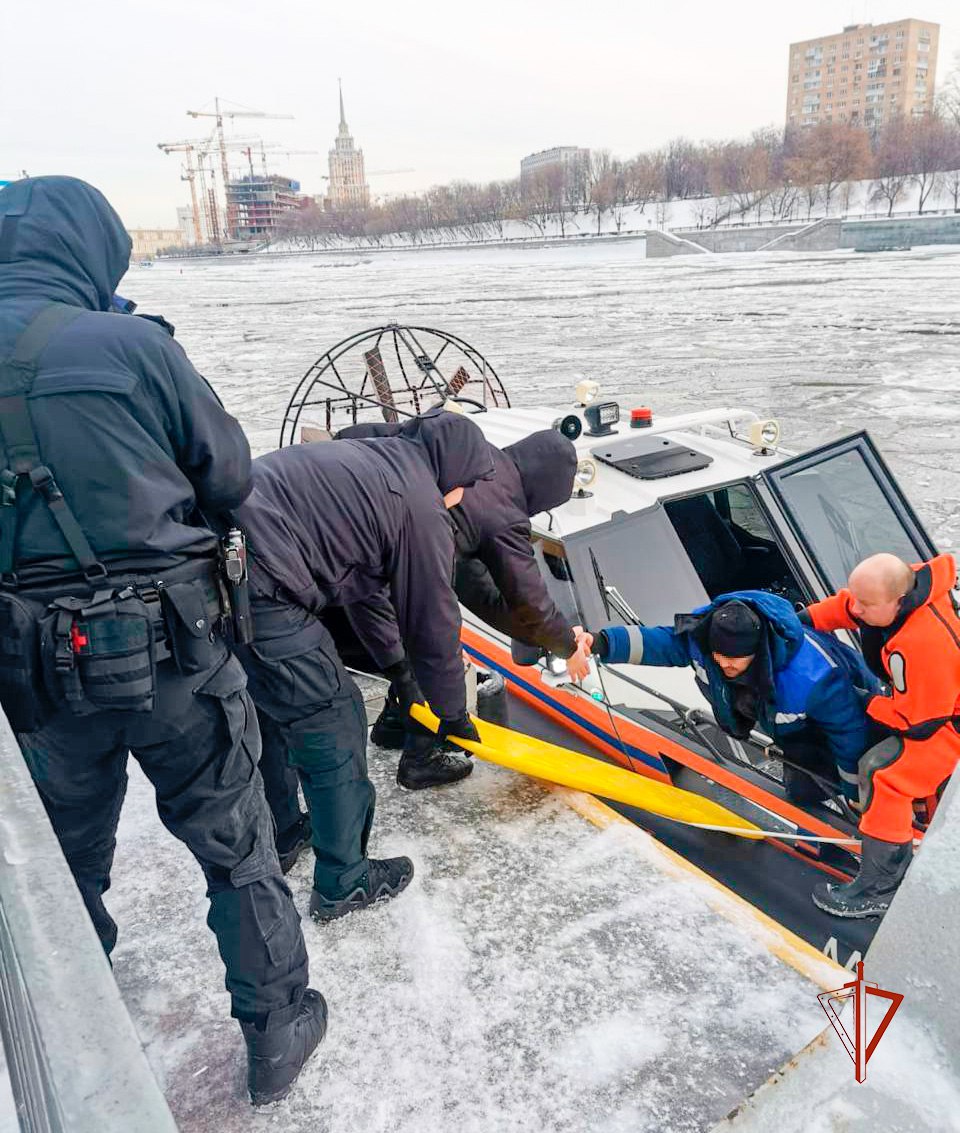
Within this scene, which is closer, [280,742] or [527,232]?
[280,742]

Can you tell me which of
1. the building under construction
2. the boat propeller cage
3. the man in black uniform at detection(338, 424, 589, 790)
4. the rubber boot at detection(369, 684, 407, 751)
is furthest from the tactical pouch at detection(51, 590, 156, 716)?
the building under construction

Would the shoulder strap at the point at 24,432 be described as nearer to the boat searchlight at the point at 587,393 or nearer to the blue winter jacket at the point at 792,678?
the blue winter jacket at the point at 792,678

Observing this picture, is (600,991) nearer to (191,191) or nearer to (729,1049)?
(729,1049)

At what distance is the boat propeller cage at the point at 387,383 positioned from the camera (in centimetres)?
628

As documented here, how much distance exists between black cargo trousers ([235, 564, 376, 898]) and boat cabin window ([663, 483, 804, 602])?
240 cm

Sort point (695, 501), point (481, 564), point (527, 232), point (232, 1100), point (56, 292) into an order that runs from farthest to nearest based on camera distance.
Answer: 1. point (527, 232)
2. point (695, 501)
3. point (481, 564)
4. point (232, 1100)
5. point (56, 292)

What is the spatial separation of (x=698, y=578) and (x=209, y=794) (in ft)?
8.50

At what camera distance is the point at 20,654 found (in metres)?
1.70

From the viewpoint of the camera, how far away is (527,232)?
267 ft

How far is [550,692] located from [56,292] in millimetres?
2694

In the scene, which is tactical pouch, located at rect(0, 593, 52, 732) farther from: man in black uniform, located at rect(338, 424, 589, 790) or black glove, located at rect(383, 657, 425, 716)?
black glove, located at rect(383, 657, 425, 716)

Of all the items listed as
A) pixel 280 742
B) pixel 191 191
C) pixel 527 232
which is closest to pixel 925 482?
pixel 280 742

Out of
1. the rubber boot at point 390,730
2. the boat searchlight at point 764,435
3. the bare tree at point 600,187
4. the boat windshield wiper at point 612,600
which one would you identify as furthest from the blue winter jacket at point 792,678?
the bare tree at point 600,187

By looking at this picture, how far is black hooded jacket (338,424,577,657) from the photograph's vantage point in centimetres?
286
